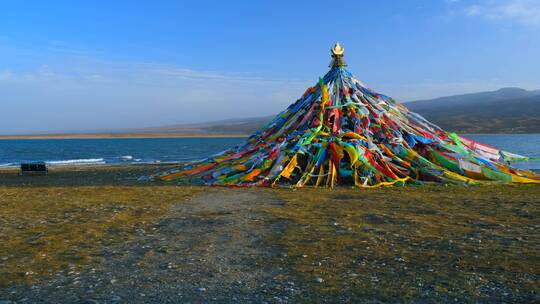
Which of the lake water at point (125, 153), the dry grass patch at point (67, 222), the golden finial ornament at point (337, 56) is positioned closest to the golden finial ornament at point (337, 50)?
the golden finial ornament at point (337, 56)

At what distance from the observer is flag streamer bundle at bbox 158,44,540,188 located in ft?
52.8

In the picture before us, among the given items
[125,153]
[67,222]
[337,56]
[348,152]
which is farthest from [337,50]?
[125,153]

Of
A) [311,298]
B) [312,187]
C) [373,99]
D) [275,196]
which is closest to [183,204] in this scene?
[275,196]

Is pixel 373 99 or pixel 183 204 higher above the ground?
pixel 373 99

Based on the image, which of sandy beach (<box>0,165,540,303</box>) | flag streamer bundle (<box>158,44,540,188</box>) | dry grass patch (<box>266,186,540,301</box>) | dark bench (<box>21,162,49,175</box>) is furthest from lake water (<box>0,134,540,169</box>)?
sandy beach (<box>0,165,540,303</box>)

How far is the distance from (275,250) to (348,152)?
9.59 meters

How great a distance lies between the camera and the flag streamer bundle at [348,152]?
52.8 feet

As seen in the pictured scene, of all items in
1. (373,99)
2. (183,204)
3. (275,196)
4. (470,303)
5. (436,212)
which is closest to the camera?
(470,303)

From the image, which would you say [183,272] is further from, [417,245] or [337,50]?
[337,50]

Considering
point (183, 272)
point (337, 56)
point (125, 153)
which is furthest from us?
point (125, 153)

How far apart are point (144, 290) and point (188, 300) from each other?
2.39 feet

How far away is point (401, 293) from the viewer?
5.23m

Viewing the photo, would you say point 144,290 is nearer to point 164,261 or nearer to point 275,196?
point 164,261

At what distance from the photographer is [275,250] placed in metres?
7.29
